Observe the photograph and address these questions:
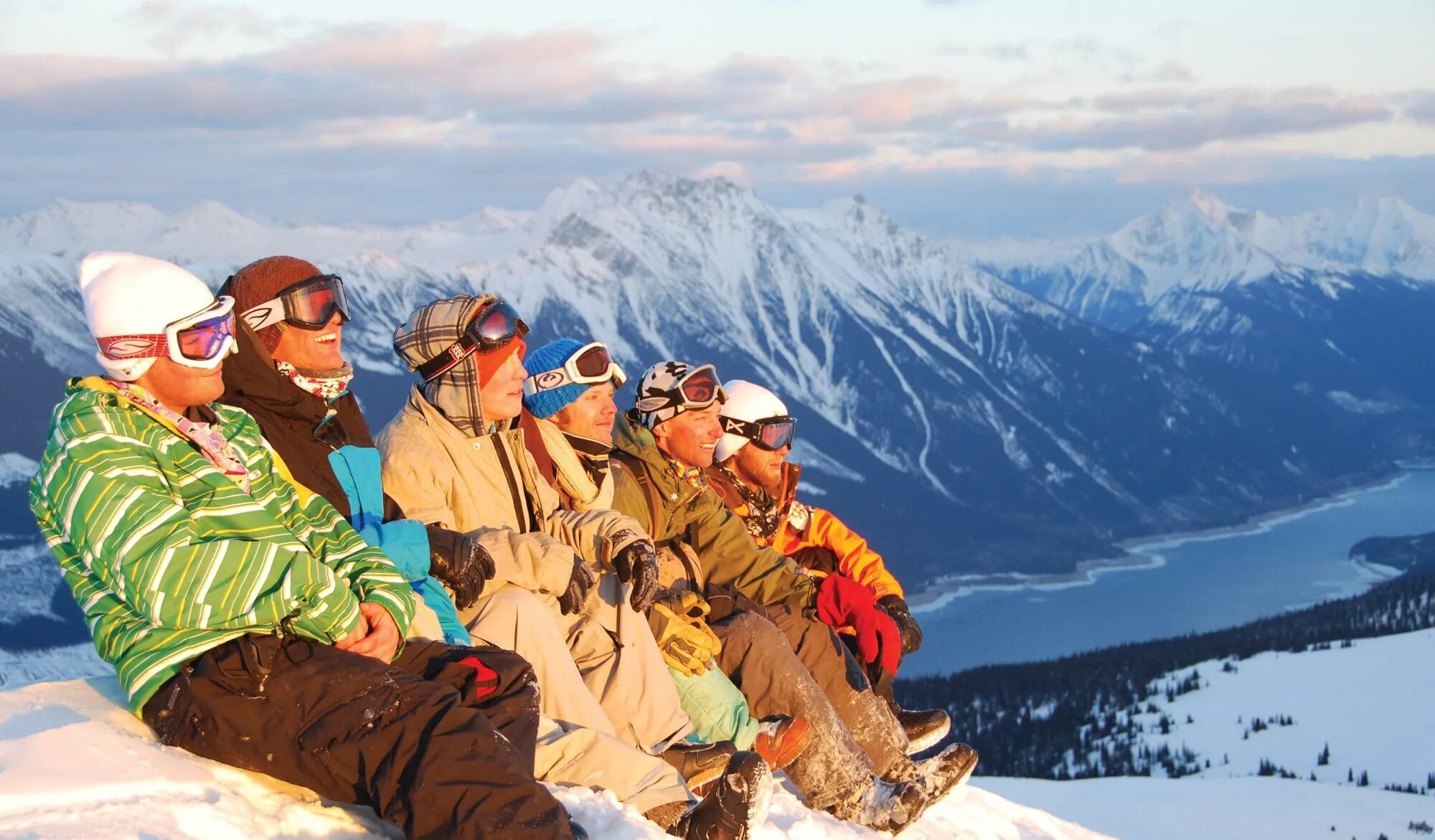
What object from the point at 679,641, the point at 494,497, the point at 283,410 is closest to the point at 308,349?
the point at 283,410

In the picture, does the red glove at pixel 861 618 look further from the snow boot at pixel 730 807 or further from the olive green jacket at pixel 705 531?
the snow boot at pixel 730 807

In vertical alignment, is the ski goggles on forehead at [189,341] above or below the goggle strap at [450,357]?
above

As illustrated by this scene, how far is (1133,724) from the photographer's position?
6006 cm

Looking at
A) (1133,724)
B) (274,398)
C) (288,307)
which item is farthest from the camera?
(1133,724)

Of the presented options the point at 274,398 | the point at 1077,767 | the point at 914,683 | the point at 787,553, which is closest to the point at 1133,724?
the point at 1077,767

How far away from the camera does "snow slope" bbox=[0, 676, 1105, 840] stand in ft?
13.5

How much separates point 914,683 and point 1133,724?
3299cm

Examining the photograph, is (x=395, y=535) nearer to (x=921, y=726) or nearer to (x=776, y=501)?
(x=776, y=501)

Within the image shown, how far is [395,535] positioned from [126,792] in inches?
51.8

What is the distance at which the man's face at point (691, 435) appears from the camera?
7.90 meters

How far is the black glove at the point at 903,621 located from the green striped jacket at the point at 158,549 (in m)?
4.31

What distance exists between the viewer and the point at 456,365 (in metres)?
6.29

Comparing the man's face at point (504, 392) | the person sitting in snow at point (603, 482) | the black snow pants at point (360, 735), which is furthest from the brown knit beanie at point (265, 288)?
the black snow pants at point (360, 735)

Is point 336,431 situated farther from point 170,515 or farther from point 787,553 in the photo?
point 787,553
